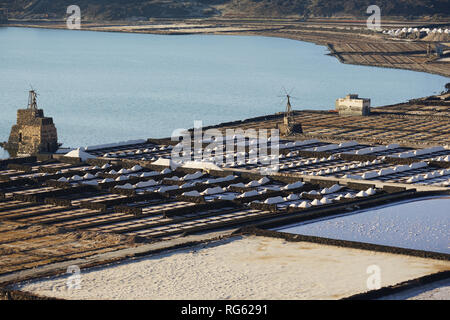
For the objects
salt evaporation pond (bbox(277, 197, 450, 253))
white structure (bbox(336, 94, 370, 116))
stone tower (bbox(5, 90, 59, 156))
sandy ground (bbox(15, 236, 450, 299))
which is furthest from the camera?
white structure (bbox(336, 94, 370, 116))

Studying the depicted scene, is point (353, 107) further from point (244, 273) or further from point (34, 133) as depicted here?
point (244, 273)

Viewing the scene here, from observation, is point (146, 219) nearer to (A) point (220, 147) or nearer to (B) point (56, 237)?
(B) point (56, 237)

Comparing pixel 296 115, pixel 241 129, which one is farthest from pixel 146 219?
pixel 296 115

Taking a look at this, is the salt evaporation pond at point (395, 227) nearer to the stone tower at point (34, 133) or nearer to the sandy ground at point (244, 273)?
the sandy ground at point (244, 273)

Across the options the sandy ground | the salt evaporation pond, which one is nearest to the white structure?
the salt evaporation pond

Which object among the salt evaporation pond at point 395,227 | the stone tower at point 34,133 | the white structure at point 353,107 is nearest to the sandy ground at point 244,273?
the salt evaporation pond at point 395,227

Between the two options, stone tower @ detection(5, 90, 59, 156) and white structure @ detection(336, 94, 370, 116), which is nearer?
stone tower @ detection(5, 90, 59, 156)

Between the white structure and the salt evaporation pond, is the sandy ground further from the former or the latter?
the white structure
